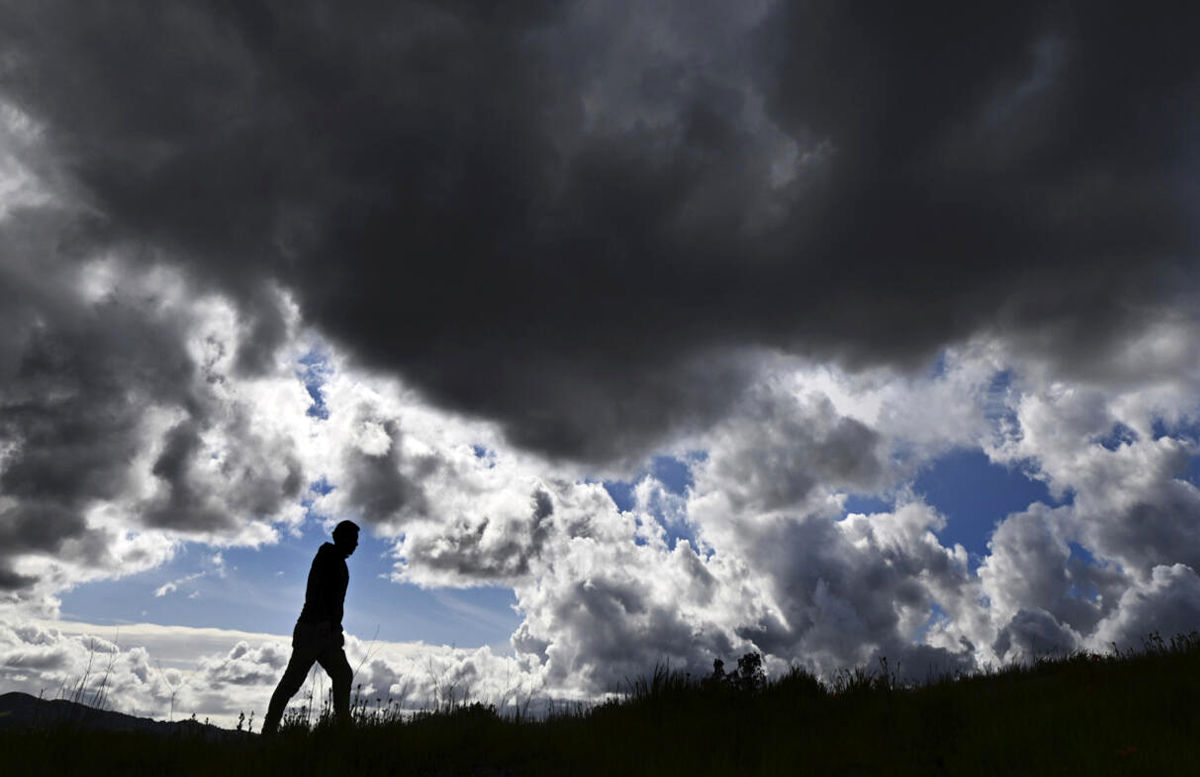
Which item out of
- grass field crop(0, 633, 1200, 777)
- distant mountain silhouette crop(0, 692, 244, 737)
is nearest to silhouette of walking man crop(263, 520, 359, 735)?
distant mountain silhouette crop(0, 692, 244, 737)

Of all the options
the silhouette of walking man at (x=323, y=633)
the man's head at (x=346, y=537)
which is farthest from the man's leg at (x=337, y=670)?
the man's head at (x=346, y=537)

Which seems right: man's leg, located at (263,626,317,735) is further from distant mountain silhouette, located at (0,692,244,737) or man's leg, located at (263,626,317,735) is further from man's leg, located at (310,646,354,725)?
distant mountain silhouette, located at (0,692,244,737)

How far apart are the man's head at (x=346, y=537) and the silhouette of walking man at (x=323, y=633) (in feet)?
0.04

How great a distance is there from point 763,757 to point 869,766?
881mm

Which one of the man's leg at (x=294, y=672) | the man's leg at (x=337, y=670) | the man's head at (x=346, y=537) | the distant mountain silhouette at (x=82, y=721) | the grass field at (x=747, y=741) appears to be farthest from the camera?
the man's head at (x=346, y=537)

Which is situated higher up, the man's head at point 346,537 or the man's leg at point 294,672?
the man's head at point 346,537

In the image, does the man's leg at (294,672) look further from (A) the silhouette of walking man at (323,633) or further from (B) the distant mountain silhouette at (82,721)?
(B) the distant mountain silhouette at (82,721)

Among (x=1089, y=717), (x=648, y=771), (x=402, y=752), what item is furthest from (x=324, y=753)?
(x=1089, y=717)

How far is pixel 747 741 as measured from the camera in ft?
22.6

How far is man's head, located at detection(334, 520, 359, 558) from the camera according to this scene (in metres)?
8.73

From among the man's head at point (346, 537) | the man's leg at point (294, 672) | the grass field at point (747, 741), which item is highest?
the man's head at point (346, 537)

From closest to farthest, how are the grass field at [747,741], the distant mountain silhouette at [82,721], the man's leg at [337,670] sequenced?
the grass field at [747,741] → the distant mountain silhouette at [82,721] → the man's leg at [337,670]

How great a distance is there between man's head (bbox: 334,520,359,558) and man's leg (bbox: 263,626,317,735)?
38.2 inches

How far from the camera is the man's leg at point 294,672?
7.87 meters
